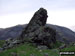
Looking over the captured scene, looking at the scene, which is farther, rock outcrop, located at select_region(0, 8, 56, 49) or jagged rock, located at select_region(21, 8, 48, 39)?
jagged rock, located at select_region(21, 8, 48, 39)

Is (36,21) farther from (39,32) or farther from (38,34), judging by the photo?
(38,34)

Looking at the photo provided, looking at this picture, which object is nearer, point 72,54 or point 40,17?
point 72,54

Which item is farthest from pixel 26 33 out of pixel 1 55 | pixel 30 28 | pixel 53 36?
pixel 1 55

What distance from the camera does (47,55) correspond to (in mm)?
29812

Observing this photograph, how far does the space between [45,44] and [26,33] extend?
10.4 meters

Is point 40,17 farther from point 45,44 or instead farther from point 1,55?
Answer: point 1,55

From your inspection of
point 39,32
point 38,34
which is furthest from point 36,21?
point 38,34

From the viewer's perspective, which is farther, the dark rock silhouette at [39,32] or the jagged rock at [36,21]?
the jagged rock at [36,21]

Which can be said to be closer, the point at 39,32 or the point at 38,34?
the point at 38,34

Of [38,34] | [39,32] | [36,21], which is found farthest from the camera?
[36,21]

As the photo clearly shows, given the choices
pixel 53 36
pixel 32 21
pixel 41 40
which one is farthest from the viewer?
pixel 32 21

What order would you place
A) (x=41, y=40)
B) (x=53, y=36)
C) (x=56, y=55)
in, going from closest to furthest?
(x=56, y=55) < (x=41, y=40) < (x=53, y=36)

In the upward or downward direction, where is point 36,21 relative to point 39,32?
upward

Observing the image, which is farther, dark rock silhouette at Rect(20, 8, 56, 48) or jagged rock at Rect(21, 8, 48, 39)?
jagged rock at Rect(21, 8, 48, 39)
